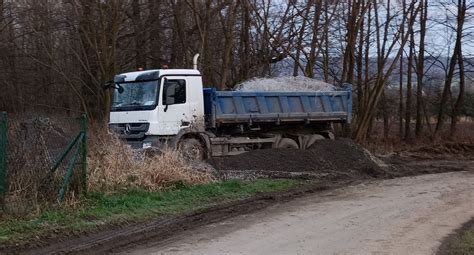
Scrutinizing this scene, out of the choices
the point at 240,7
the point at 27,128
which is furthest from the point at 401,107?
the point at 27,128

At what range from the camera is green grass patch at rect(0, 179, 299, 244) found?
9.24 metres

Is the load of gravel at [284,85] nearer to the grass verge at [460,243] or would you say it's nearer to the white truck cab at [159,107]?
the white truck cab at [159,107]

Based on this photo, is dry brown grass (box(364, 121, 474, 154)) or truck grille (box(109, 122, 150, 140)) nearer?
truck grille (box(109, 122, 150, 140))

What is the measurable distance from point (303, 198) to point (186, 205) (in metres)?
2.99

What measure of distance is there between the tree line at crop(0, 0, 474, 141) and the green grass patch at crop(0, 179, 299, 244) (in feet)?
42.4

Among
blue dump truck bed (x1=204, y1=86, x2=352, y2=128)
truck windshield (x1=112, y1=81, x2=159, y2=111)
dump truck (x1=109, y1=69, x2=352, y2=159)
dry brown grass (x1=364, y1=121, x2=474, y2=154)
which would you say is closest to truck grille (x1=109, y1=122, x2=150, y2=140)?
dump truck (x1=109, y1=69, x2=352, y2=159)

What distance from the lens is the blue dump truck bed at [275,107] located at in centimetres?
1916

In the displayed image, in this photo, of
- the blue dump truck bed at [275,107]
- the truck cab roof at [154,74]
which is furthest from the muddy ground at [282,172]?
the truck cab roof at [154,74]

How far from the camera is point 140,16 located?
30.4 metres

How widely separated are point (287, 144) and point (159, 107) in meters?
5.28

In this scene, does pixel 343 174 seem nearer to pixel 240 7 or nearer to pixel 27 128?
pixel 27 128

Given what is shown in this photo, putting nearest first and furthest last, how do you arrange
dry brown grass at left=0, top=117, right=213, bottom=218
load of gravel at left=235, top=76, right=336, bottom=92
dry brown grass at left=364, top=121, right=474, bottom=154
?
dry brown grass at left=0, top=117, right=213, bottom=218 → load of gravel at left=235, top=76, right=336, bottom=92 → dry brown grass at left=364, top=121, right=474, bottom=154

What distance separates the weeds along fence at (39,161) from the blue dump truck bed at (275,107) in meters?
7.91

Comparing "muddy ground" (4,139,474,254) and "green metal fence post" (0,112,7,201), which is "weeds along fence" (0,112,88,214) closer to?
"green metal fence post" (0,112,7,201)
